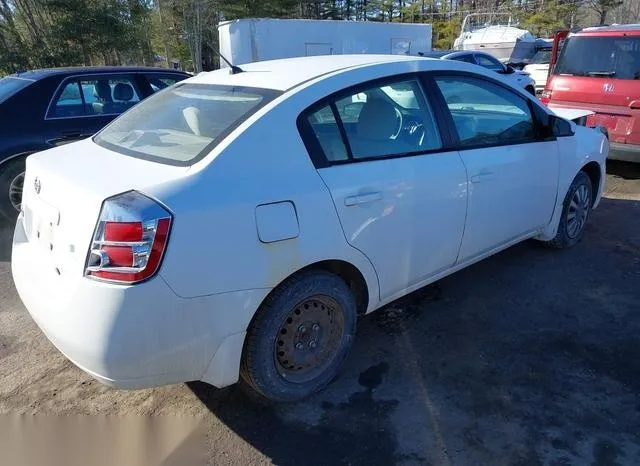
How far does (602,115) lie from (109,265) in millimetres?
6591

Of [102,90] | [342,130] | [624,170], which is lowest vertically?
[624,170]

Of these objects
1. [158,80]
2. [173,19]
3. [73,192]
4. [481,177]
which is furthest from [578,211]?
[173,19]

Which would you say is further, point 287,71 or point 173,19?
point 173,19

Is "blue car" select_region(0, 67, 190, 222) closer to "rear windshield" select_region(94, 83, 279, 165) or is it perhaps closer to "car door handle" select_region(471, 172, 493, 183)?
"rear windshield" select_region(94, 83, 279, 165)

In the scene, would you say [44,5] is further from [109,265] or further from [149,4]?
[109,265]

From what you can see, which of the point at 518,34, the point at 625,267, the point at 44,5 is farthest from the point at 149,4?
the point at 625,267

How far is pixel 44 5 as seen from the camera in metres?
21.5

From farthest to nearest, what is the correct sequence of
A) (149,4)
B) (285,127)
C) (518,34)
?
(149,4) → (518,34) → (285,127)

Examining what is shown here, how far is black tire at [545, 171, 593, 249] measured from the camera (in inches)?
171

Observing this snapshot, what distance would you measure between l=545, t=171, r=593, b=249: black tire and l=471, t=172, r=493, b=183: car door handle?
1344mm

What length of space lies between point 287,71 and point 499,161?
151cm

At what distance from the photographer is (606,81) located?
6566mm

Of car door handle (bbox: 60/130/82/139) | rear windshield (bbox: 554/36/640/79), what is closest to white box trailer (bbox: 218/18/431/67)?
car door handle (bbox: 60/130/82/139)

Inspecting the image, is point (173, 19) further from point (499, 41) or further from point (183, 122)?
point (183, 122)
